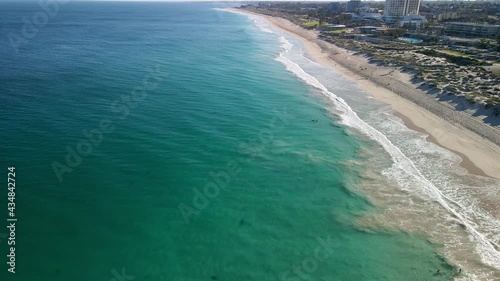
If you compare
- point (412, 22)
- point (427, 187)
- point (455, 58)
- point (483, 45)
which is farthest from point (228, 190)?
point (412, 22)

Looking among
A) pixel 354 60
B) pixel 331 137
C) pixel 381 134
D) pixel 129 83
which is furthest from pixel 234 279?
pixel 354 60

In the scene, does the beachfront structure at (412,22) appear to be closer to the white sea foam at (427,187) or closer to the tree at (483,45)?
the tree at (483,45)

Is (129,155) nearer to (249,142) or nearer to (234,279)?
(249,142)

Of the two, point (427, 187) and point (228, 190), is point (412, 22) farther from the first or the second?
point (228, 190)

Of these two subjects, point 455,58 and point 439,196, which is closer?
point 439,196

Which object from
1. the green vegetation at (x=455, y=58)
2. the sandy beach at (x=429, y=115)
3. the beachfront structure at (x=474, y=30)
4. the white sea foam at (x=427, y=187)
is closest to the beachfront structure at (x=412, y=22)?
the beachfront structure at (x=474, y=30)
